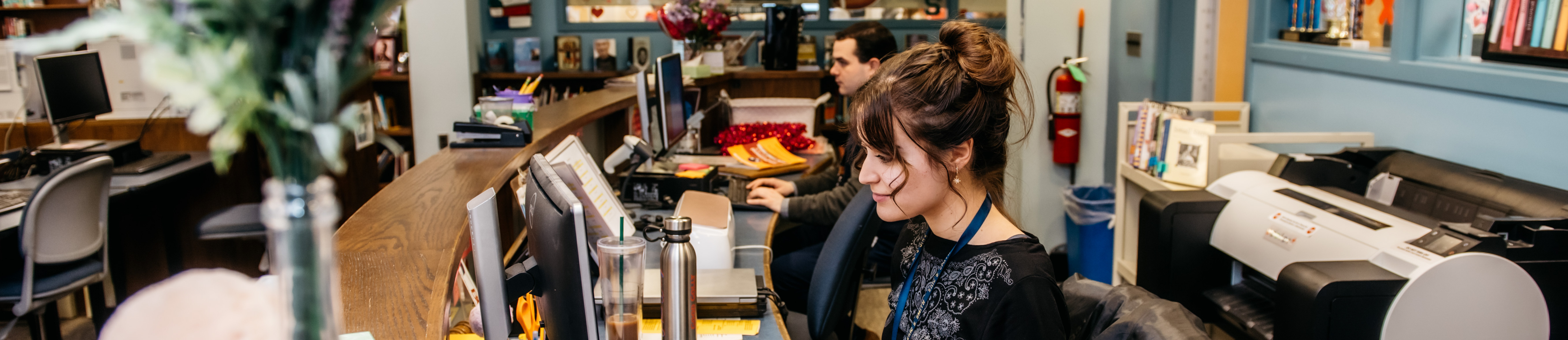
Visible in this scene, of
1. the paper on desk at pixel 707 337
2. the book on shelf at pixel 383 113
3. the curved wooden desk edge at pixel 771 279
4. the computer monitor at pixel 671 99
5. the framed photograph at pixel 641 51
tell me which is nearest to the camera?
the paper on desk at pixel 707 337

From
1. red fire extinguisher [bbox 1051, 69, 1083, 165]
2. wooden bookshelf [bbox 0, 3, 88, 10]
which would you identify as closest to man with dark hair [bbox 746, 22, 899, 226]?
red fire extinguisher [bbox 1051, 69, 1083, 165]

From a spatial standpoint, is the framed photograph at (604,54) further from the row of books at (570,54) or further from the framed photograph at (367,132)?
the framed photograph at (367,132)

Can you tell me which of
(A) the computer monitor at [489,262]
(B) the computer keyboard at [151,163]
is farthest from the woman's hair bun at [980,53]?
(B) the computer keyboard at [151,163]

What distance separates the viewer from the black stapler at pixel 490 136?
7.36 ft

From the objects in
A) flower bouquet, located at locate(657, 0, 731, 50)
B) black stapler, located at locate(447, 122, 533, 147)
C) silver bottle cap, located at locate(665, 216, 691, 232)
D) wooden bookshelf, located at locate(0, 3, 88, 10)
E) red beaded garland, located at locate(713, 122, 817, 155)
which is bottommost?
red beaded garland, located at locate(713, 122, 817, 155)

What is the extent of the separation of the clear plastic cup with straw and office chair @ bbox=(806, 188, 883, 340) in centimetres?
77

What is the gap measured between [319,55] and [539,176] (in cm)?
82

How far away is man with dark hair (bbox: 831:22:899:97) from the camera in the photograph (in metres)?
3.30

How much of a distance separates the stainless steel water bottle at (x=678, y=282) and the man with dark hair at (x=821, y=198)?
1018 mm

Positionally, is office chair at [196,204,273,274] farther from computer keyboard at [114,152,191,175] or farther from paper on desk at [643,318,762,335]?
computer keyboard at [114,152,191,175]

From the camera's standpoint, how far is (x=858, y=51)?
3.30 metres

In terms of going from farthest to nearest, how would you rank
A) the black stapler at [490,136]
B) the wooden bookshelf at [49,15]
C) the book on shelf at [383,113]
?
the wooden bookshelf at [49,15] < the book on shelf at [383,113] < the black stapler at [490,136]

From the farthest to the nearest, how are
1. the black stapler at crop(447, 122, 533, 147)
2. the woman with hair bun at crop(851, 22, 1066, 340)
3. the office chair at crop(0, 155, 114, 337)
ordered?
the office chair at crop(0, 155, 114, 337), the black stapler at crop(447, 122, 533, 147), the woman with hair bun at crop(851, 22, 1066, 340)

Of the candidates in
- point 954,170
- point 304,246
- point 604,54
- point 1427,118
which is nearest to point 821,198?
point 954,170
